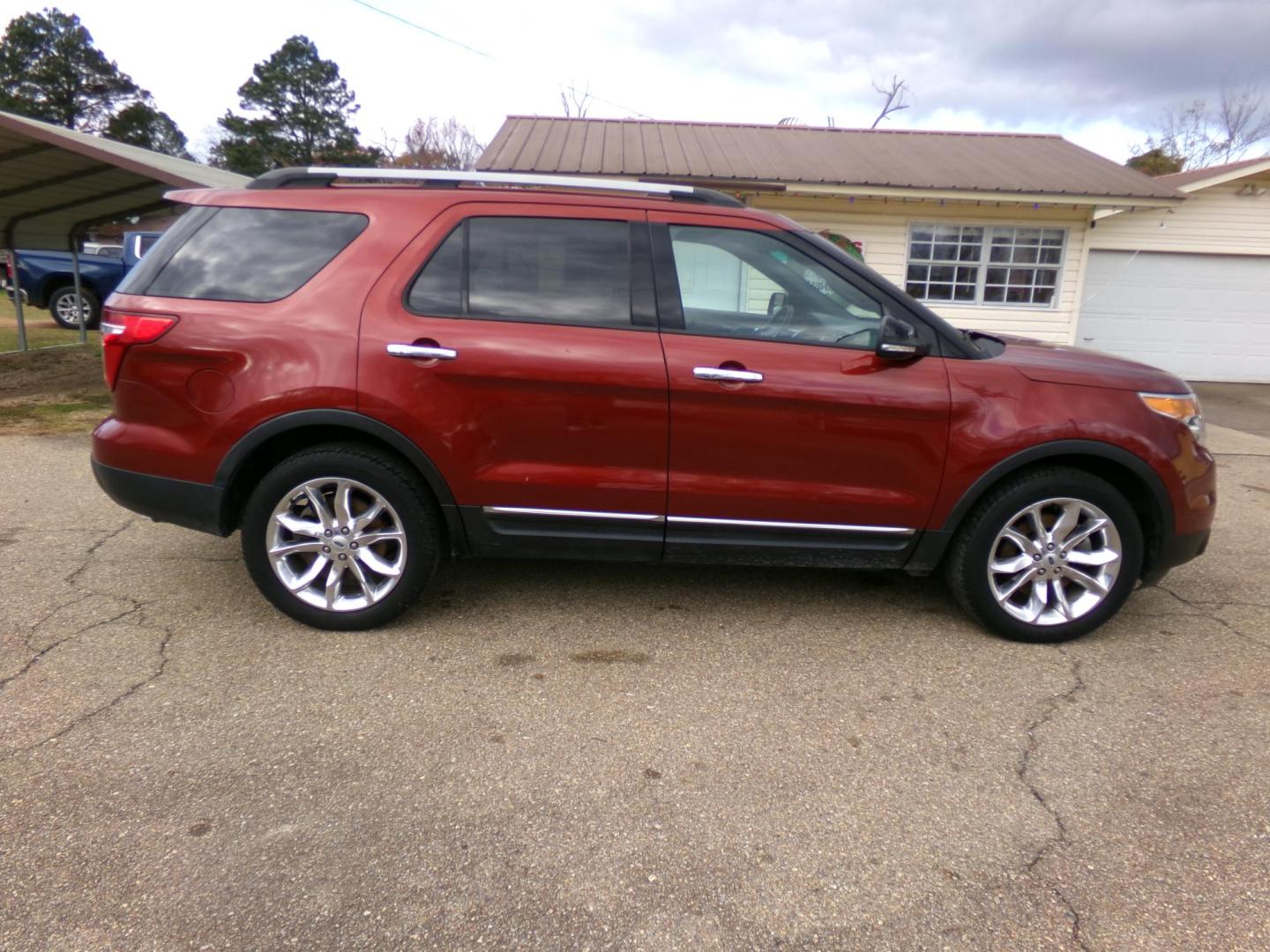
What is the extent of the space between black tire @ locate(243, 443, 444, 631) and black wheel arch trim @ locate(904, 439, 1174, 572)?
2147 mm

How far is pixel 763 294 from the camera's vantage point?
3.61m

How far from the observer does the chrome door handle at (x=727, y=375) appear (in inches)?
132

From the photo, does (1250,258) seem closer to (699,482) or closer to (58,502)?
(699,482)

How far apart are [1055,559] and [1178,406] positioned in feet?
2.78

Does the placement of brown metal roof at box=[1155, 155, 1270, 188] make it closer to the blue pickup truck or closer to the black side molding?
Result: the black side molding

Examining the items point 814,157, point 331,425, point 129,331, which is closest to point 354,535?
point 331,425

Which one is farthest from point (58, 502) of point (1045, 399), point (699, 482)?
point (1045, 399)

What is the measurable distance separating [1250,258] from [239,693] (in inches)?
611

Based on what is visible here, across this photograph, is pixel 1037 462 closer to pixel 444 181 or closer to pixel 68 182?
pixel 444 181

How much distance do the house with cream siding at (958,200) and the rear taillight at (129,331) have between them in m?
7.85

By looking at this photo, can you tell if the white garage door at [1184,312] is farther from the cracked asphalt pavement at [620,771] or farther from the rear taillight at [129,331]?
the rear taillight at [129,331]

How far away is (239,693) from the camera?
10.2 ft

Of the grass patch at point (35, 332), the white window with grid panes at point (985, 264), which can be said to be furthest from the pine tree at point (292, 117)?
the white window with grid panes at point (985, 264)

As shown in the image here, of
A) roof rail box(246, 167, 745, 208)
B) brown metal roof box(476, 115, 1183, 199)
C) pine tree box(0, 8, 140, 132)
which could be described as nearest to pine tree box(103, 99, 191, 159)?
pine tree box(0, 8, 140, 132)
